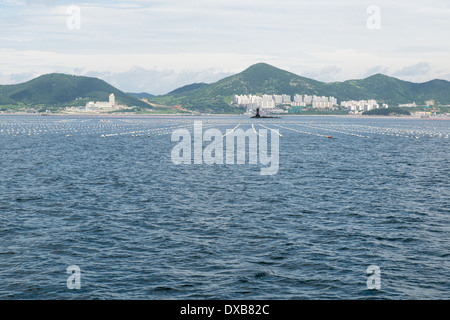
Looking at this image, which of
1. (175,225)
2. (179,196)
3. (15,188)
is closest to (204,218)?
(175,225)

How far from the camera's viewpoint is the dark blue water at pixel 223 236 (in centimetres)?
2759

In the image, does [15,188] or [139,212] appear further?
[15,188]

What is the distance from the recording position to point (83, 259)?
3194cm

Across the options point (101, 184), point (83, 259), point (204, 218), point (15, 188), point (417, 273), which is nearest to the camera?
point (417, 273)

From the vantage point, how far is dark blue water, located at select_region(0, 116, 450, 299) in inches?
1086

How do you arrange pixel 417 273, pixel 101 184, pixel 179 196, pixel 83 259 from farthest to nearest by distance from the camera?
pixel 101 184, pixel 179 196, pixel 83 259, pixel 417 273

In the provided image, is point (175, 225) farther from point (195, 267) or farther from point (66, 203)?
point (66, 203)

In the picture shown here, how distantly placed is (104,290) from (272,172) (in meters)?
53.9

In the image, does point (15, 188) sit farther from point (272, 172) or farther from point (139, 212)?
point (272, 172)

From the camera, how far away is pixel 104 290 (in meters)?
26.8

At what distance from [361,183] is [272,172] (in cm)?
1620

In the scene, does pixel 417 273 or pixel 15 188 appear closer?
pixel 417 273

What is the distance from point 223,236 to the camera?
3753cm

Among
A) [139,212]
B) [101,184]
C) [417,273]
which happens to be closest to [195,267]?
[417,273]
